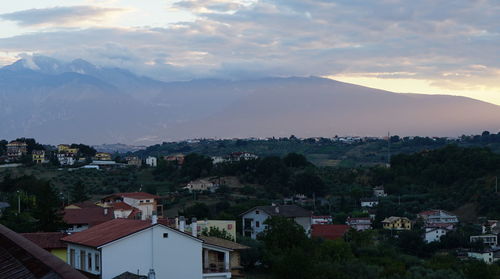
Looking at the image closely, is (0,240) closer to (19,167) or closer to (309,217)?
(309,217)

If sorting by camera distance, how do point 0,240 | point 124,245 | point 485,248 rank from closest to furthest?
point 0,240 < point 124,245 < point 485,248

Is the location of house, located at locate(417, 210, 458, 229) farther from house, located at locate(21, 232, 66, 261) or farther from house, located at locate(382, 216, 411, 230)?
house, located at locate(21, 232, 66, 261)

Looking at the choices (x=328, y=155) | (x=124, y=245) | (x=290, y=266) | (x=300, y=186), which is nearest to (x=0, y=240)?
(x=124, y=245)

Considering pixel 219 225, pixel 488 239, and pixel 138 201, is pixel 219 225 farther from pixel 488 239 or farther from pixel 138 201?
pixel 488 239

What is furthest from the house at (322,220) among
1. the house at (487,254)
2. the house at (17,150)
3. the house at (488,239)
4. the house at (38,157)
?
the house at (17,150)

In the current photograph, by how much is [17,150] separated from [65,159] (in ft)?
26.6

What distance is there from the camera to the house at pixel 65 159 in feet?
365

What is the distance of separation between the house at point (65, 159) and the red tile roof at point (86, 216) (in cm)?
6536

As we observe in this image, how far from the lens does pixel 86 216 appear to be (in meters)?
43.9

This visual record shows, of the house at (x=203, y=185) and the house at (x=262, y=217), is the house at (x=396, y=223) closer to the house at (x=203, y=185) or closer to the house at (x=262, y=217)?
the house at (x=262, y=217)

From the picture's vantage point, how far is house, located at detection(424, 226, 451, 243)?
6538cm

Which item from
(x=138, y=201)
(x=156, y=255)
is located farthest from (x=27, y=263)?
(x=138, y=201)

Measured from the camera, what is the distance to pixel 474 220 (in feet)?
256

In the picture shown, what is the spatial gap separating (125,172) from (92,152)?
38184 millimetres
